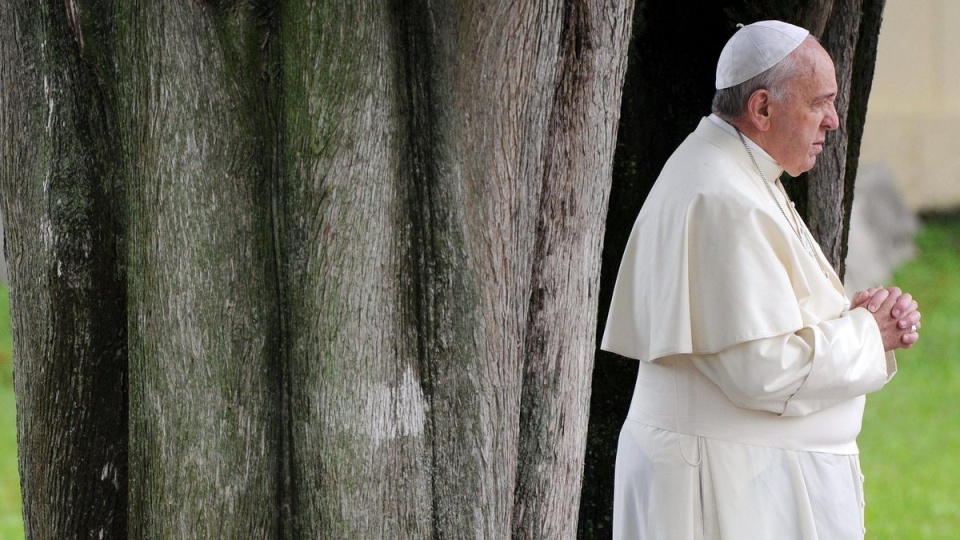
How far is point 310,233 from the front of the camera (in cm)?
264

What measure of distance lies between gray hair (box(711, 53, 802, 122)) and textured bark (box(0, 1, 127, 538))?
154 cm

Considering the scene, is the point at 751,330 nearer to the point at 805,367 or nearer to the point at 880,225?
the point at 805,367

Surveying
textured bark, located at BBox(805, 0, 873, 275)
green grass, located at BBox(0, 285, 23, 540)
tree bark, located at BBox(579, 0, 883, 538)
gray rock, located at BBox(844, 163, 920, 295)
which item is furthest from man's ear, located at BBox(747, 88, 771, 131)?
gray rock, located at BBox(844, 163, 920, 295)

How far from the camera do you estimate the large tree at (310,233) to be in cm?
263

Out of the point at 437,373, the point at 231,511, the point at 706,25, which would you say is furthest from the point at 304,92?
the point at 706,25

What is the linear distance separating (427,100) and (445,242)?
0.99 feet

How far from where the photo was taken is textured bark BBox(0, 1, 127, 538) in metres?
2.86

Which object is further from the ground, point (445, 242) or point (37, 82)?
point (37, 82)

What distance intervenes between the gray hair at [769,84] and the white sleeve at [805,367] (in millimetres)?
583

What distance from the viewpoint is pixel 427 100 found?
8.89 feet

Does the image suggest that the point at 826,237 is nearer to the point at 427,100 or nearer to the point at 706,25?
the point at 706,25

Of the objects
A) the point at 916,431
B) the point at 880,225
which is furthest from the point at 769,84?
the point at 880,225

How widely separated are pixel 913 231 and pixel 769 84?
9.96 meters

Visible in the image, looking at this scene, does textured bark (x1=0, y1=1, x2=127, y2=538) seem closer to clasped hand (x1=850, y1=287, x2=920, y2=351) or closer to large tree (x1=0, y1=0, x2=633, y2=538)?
large tree (x1=0, y1=0, x2=633, y2=538)
